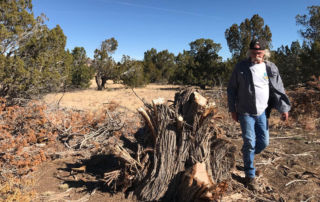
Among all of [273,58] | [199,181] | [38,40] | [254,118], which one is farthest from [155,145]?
[273,58]

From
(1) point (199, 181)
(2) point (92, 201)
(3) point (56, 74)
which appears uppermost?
(3) point (56, 74)

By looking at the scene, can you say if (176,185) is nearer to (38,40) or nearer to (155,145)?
(155,145)

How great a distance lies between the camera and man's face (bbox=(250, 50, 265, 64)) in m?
2.67

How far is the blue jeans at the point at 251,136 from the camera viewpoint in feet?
8.74

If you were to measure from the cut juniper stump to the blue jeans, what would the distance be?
0.19 m

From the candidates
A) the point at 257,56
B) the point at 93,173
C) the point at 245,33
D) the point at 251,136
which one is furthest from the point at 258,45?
the point at 245,33

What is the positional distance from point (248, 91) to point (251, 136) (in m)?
0.55

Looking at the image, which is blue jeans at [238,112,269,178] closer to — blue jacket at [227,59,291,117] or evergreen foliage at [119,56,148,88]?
blue jacket at [227,59,291,117]

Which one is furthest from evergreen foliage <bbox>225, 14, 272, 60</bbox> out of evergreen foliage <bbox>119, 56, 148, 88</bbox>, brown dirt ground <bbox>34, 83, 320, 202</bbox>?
brown dirt ground <bbox>34, 83, 320, 202</bbox>

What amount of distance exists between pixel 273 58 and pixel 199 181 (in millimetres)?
18815

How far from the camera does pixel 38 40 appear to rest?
26.0 feet

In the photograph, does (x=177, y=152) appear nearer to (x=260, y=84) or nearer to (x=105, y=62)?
(x=260, y=84)

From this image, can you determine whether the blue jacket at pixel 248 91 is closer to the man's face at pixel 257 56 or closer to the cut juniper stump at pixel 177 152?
the man's face at pixel 257 56

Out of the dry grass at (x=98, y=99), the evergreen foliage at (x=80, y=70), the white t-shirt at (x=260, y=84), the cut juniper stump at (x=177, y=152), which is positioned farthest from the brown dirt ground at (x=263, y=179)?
the evergreen foliage at (x=80, y=70)
